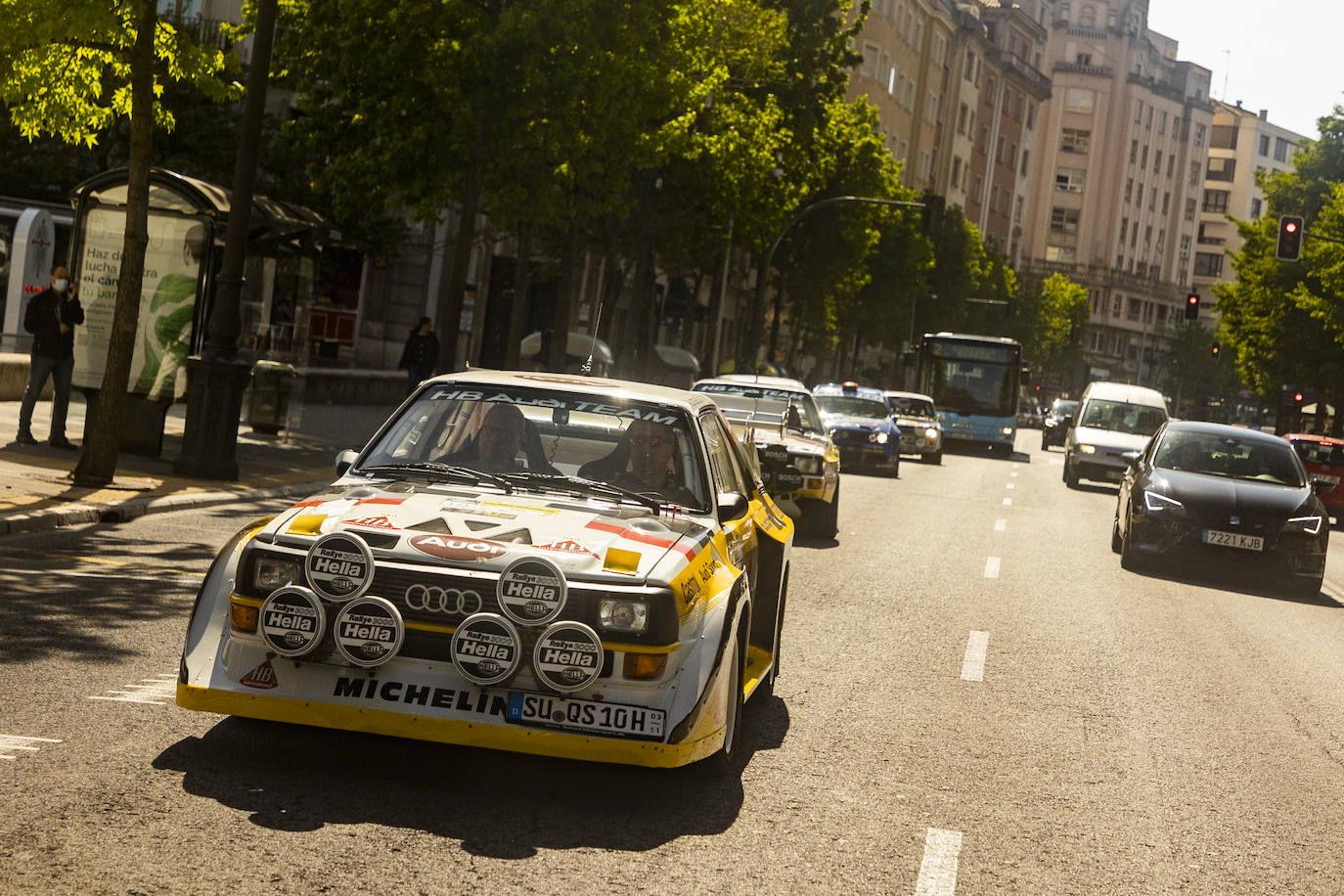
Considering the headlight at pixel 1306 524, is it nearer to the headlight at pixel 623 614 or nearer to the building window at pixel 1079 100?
the headlight at pixel 623 614

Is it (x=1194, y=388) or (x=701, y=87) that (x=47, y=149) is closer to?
(x=701, y=87)

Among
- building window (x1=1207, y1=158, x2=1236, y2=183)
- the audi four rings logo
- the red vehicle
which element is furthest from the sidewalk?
building window (x1=1207, y1=158, x2=1236, y2=183)

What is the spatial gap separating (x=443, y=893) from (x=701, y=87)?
103 ft

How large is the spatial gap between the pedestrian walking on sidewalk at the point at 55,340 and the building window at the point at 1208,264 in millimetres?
164385

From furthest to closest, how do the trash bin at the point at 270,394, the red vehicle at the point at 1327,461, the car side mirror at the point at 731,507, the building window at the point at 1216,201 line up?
the building window at the point at 1216,201 < the red vehicle at the point at 1327,461 < the trash bin at the point at 270,394 < the car side mirror at the point at 731,507

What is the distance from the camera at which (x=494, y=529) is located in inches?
245

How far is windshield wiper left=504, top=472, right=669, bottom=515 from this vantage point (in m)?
7.02

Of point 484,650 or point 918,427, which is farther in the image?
point 918,427

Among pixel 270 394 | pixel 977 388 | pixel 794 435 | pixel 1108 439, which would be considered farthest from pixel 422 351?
pixel 977 388

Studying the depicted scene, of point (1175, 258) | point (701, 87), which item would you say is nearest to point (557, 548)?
point (701, 87)

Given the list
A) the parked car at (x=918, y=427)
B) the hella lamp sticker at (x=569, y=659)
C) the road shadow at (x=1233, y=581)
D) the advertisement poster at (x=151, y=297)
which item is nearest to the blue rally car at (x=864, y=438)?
the parked car at (x=918, y=427)

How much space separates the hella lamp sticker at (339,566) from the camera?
235 inches

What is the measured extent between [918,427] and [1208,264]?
461 ft

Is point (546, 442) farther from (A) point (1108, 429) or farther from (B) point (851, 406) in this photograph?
(A) point (1108, 429)
